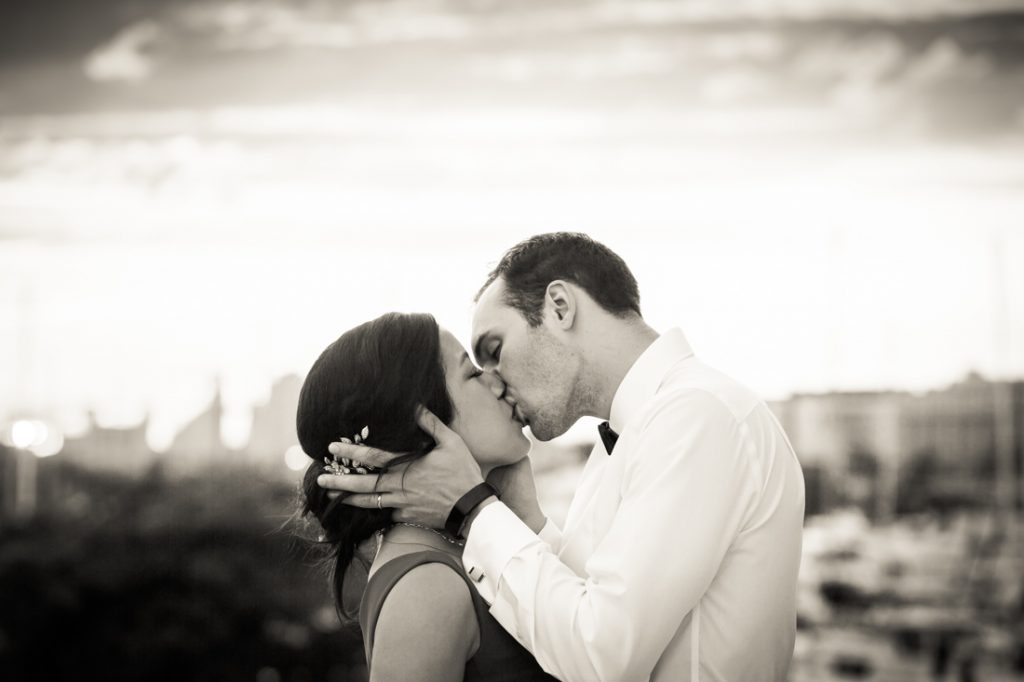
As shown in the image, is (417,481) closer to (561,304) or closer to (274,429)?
(561,304)

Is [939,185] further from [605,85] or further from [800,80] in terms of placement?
[605,85]

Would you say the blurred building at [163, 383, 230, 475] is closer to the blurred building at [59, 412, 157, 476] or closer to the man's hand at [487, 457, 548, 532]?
the blurred building at [59, 412, 157, 476]

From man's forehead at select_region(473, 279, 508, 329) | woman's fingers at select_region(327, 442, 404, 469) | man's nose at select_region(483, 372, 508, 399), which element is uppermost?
man's forehead at select_region(473, 279, 508, 329)

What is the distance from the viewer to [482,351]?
8.34 ft

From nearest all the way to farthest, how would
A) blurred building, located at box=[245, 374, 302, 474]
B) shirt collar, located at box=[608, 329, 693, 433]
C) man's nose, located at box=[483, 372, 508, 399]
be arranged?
shirt collar, located at box=[608, 329, 693, 433], man's nose, located at box=[483, 372, 508, 399], blurred building, located at box=[245, 374, 302, 474]

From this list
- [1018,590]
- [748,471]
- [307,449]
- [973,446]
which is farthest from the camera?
[973,446]

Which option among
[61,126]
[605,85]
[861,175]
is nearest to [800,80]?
[861,175]

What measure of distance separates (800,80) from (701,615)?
11.2m

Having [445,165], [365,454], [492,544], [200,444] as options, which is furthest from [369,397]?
[200,444]

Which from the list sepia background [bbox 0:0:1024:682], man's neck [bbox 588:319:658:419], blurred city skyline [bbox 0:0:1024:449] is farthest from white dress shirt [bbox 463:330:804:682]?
blurred city skyline [bbox 0:0:1024:449]

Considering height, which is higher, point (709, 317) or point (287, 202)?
point (287, 202)

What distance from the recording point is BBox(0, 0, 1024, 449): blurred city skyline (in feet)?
37.7

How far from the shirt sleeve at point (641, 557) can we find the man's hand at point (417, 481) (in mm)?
126

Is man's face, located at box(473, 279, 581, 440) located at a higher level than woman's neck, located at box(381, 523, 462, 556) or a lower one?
higher
